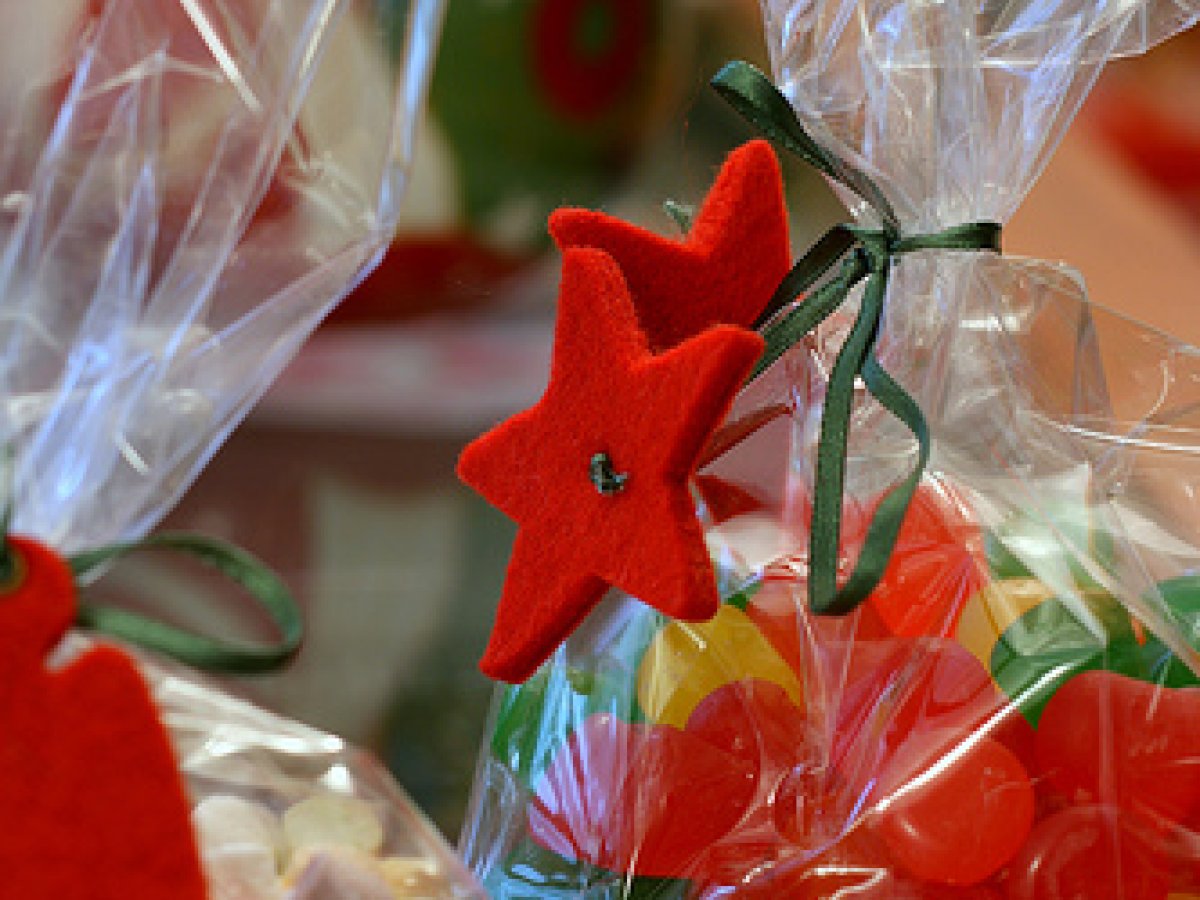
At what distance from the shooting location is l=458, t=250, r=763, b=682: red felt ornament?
482mm

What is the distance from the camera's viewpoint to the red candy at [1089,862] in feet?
1.66

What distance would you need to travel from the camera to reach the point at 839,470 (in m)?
0.53

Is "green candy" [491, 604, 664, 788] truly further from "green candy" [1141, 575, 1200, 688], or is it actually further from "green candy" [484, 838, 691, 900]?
"green candy" [1141, 575, 1200, 688]

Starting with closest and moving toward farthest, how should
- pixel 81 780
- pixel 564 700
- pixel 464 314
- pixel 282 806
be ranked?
pixel 81 780
pixel 282 806
pixel 564 700
pixel 464 314

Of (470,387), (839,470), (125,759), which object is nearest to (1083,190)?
(470,387)

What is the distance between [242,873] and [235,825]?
0.06ft

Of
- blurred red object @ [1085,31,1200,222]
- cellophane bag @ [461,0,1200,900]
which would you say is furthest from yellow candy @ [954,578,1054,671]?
blurred red object @ [1085,31,1200,222]

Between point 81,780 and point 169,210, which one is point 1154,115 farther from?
point 81,780

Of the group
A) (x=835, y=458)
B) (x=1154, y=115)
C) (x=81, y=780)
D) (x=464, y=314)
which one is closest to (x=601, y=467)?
(x=835, y=458)

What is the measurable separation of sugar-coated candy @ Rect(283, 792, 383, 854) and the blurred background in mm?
283

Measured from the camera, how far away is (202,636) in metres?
0.43

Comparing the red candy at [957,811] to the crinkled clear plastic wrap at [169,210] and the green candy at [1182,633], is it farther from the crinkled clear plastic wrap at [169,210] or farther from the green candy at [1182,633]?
the crinkled clear plastic wrap at [169,210]

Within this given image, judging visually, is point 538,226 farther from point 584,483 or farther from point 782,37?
point 584,483

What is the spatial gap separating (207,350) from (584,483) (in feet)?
0.49
